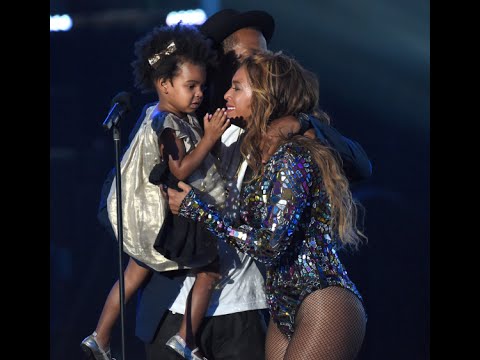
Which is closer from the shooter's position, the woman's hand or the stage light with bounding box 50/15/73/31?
the woman's hand

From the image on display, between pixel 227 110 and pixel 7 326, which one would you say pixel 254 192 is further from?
pixel 7 326

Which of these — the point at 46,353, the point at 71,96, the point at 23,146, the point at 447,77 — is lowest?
the point at 46,353

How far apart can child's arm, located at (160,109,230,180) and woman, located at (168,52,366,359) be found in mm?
74

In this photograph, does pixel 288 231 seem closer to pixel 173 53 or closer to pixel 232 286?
pixel 232 286

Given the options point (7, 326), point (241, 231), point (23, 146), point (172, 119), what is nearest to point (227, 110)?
point (172, 119)

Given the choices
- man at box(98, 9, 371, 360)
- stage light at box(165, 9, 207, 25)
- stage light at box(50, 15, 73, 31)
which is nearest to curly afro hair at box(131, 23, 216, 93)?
man at box(98, 9, 371, 360)

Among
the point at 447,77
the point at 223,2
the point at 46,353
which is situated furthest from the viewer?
the point at 223,2

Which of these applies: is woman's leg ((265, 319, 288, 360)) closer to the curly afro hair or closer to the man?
the man

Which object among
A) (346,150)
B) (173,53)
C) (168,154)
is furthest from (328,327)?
(173,53)

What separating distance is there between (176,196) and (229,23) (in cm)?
93

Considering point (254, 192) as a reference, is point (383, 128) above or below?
below

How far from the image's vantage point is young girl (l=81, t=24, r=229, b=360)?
310cm

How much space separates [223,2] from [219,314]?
1.67 m

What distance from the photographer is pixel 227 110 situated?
10.1ft
